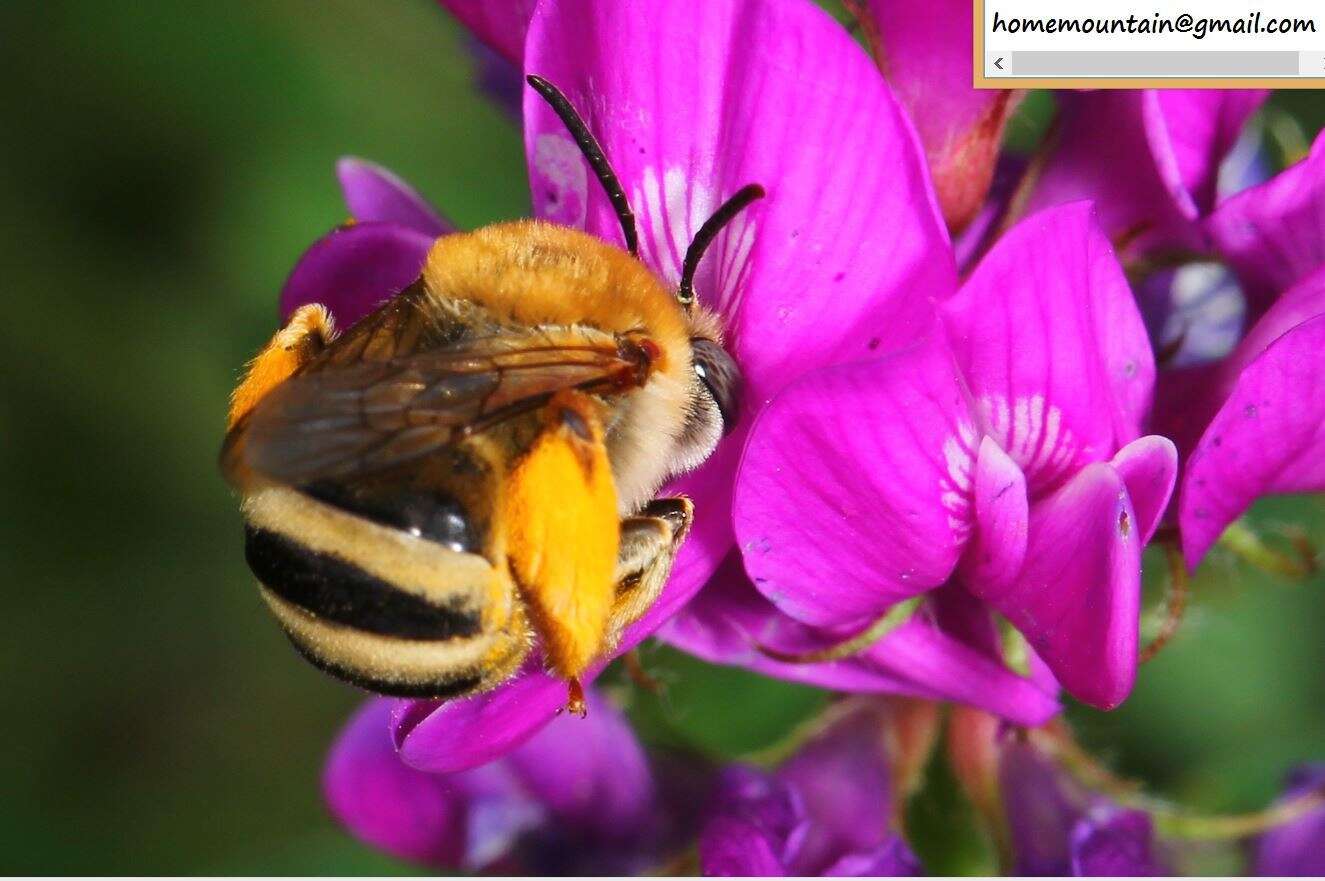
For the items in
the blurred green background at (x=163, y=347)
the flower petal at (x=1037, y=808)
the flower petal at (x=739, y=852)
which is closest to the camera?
the flower petal at (x=739, y=852)

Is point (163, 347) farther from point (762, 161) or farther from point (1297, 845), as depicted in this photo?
point (1297, 845)

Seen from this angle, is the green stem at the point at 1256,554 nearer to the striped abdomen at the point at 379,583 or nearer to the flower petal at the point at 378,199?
the striped abdomen at the point at 379,583

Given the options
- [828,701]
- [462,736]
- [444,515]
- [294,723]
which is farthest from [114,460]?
[444,515]

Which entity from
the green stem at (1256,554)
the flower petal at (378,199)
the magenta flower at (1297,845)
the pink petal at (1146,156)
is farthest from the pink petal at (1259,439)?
the flower petal at (378,199)

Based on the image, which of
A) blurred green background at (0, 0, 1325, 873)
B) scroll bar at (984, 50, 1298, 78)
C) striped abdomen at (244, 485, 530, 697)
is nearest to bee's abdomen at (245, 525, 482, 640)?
striped abdomen at (244, 485, 530, 697)

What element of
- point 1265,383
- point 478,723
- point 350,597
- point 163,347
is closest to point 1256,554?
point 1265,383

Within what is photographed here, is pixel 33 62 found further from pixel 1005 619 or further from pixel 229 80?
pixel 1005 619
